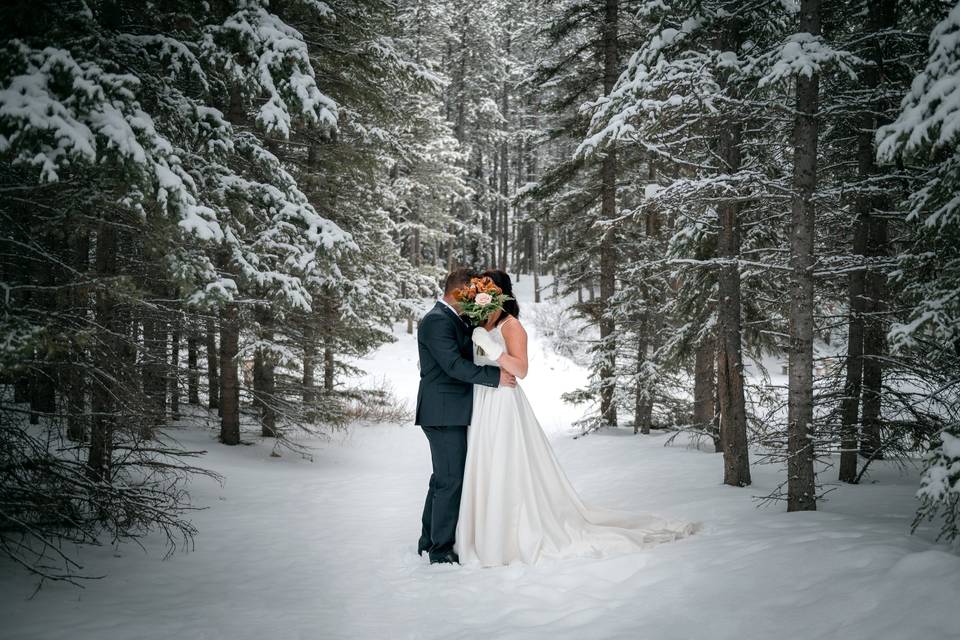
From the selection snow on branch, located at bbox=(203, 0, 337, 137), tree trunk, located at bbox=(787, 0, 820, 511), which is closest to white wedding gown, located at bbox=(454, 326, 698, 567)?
tree trunk, located at bbox=(787, 0, 820, 511)

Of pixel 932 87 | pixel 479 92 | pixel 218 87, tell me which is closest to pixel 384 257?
pixel 218 87

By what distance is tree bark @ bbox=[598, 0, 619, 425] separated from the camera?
40.8ft

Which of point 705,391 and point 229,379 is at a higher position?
point 229,379

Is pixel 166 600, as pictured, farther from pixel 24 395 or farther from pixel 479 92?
pixel 479 92

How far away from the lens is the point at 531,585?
4.51m

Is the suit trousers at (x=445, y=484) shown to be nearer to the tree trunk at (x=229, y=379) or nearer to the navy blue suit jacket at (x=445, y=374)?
the navy blue suit jacket at (x=445, y=374)

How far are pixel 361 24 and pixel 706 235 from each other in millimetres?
7069

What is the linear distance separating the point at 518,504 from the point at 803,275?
3.57 meters

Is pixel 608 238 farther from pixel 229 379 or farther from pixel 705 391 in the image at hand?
pixel 229 379

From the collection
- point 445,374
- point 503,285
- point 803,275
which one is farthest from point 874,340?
point 445,374

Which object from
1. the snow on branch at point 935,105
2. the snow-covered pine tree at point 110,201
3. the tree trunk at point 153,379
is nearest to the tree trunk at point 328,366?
the tree trunk at point 153,379

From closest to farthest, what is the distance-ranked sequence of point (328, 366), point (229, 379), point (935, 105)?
point (935, 105)
point (229, 379)
point (328, 366)

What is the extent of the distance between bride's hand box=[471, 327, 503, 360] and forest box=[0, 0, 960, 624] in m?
1.97

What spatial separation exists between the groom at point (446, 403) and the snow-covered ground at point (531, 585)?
371mm
